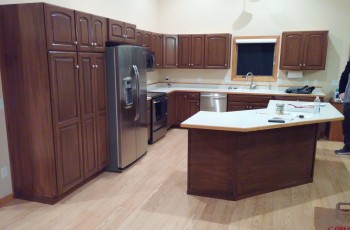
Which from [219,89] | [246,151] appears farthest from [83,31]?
[219,89]

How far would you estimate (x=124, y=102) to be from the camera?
12.6ft

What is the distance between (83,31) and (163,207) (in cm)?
219

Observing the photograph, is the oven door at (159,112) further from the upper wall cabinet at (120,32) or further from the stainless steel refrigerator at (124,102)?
the upper wall cabinet at (120,32)

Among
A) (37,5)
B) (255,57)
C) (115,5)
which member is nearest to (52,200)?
(37,5)

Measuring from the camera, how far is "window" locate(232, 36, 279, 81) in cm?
602

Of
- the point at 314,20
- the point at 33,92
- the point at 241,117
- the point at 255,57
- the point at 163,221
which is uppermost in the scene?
the point at 314,20

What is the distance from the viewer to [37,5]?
2676 mm

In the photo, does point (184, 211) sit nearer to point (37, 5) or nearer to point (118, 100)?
point (118, 100)

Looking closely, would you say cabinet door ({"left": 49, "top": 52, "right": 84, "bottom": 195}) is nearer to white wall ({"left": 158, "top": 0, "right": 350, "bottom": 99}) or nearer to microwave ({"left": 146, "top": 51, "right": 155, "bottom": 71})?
microwave ({"left": 146, "top": 51, "right": 155, "bottom": 71})

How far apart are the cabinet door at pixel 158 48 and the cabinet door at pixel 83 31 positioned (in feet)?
8.46

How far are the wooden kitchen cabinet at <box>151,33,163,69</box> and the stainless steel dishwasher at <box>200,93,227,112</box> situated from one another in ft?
3.89

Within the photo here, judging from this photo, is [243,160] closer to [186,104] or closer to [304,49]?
[186,104]

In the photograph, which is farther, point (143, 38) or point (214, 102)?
point (214, 102)

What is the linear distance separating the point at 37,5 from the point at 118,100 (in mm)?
1489
